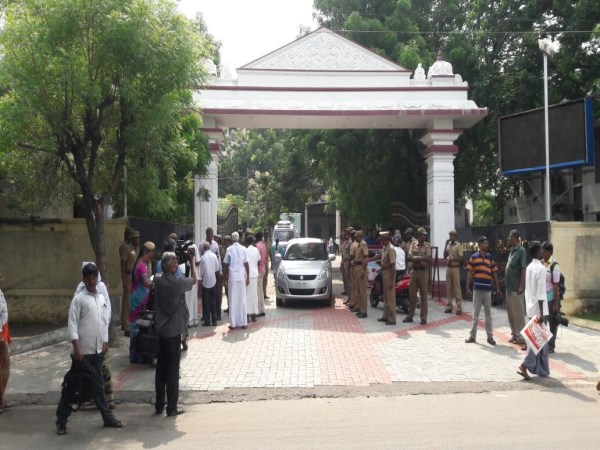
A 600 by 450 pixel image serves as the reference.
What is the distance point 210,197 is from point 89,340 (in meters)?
10.2

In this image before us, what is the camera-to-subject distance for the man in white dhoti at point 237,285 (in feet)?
38.7

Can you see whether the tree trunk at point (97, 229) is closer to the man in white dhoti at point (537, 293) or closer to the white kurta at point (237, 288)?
the white kurta at point (237, 288)

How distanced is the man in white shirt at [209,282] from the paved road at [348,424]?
501 cm

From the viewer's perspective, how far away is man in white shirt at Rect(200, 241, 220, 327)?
1189 centimetres

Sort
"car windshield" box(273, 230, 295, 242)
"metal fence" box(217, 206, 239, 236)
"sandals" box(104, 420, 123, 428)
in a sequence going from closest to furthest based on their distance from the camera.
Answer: "sandals" box(104, 420, 123, 428), "metal fence" box(217, 206, 239, 236), "car windshield" box(273, 230, 295, 242)

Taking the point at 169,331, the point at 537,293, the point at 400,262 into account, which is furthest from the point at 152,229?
the point at 537,293

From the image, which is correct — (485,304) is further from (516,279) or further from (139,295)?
(139,295)

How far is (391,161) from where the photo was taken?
2012 centimetres

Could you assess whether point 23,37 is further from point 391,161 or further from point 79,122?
point 391,161

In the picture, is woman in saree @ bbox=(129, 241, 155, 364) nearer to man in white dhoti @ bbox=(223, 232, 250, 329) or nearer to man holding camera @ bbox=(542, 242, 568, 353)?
man in white dhoti @ bbox=(223, 232, 250, 329)

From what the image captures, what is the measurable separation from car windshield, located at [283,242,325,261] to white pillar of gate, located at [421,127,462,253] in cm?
321

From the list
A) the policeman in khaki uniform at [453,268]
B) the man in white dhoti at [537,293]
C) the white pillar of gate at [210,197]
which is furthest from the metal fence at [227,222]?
the man in white dhoti at [537,293]

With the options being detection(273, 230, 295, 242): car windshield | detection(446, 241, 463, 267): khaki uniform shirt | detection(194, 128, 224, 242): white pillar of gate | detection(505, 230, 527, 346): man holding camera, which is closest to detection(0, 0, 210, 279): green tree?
detection(505, 230, 527, 346): man holding camera

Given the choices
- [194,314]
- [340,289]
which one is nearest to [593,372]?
[194,314]
